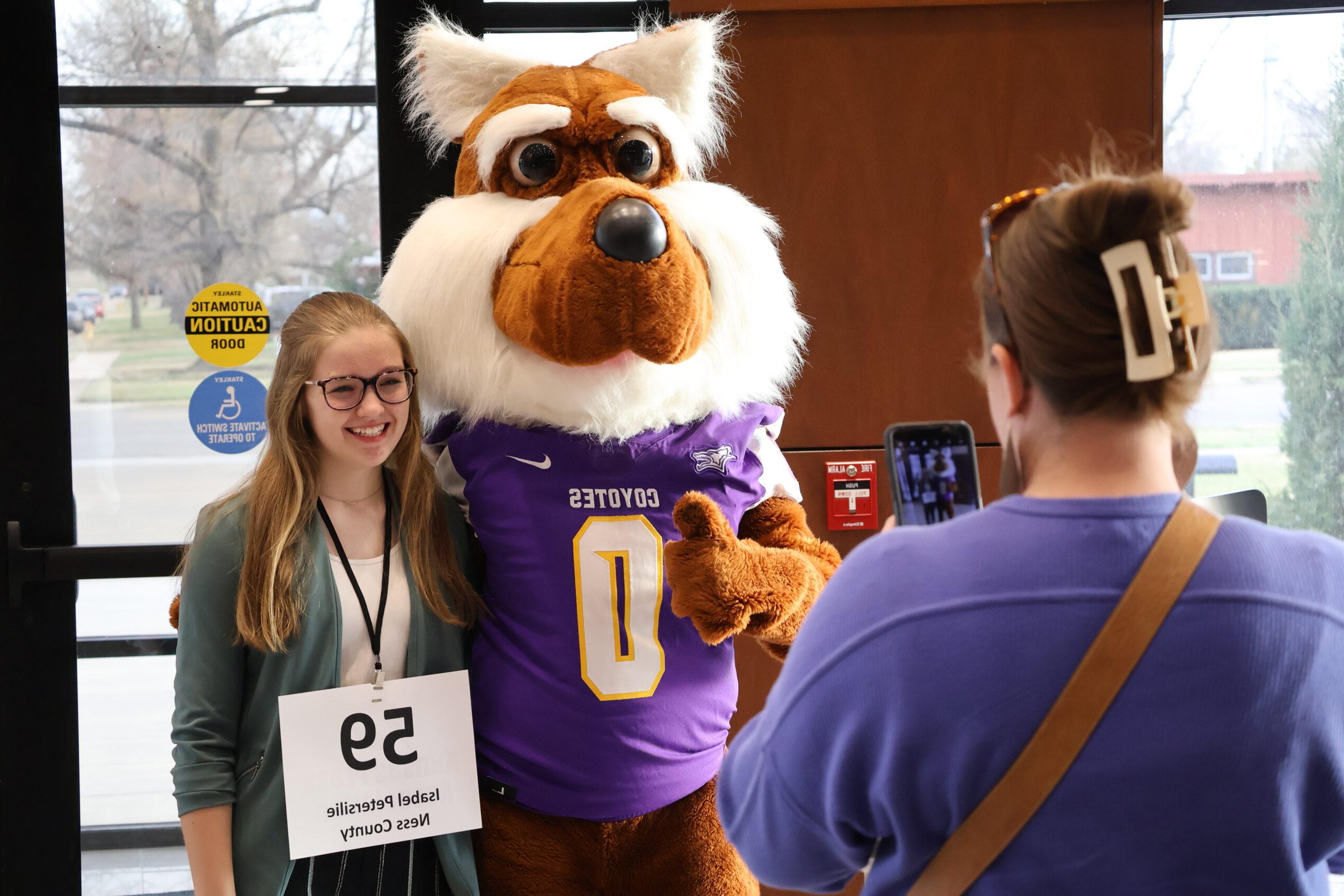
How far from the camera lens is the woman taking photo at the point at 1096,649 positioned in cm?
91

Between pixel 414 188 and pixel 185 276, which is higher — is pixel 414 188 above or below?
above

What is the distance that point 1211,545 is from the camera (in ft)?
3.03

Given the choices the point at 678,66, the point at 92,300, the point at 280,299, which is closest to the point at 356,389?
the point at 678,66

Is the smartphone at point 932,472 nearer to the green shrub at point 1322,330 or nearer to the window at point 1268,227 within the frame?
the window at point 1268,227

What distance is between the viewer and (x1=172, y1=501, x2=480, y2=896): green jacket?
5.65 ft

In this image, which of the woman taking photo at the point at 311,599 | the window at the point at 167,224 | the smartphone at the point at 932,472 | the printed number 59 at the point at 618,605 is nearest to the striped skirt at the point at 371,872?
the woman taking photo at the point at 311,599

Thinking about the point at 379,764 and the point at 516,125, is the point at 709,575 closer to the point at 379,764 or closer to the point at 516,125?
the point at 379,764

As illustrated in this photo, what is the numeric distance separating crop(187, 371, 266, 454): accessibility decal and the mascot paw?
4.91ft

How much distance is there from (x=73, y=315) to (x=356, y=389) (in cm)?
141

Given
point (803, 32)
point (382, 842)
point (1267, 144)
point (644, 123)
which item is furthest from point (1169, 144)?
point (382, 842)

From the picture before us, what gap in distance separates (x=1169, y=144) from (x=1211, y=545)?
2.33 m

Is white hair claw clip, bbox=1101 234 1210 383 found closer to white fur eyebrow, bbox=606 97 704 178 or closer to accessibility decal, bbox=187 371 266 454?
white fur eyebrow, bbox=606 97 704 178

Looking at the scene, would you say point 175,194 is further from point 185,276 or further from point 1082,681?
point 1082,681

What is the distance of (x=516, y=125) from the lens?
75.4 inches
